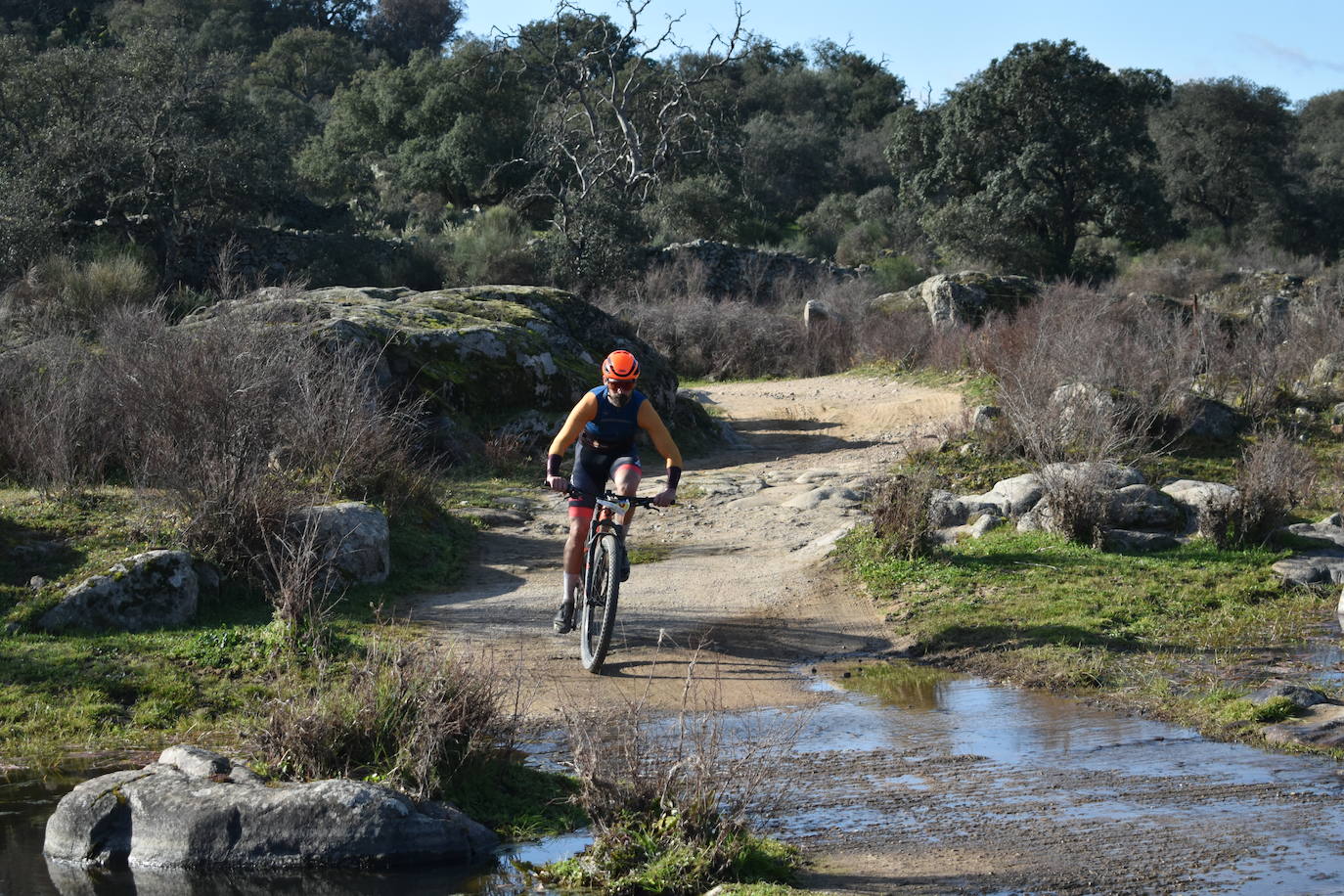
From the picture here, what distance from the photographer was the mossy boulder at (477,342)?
13.0 meters

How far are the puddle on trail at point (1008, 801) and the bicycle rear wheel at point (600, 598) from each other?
2.75 ft

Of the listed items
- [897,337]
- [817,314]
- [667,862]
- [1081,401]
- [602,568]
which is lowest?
[667,862]

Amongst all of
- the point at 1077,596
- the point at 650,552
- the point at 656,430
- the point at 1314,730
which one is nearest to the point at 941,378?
the point at 650,552

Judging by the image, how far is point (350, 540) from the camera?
853 cm

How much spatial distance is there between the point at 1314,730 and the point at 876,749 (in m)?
2.01

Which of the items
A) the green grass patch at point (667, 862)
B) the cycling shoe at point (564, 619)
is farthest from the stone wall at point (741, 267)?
the green grass patch at point (667, 862)

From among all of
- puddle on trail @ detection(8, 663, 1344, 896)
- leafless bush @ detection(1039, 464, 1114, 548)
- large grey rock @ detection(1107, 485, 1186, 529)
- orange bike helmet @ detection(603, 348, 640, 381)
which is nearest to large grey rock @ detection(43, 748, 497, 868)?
puddle on trail @ detection(8, 663, 1344, 896)

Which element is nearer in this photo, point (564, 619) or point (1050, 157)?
point (564, 619)

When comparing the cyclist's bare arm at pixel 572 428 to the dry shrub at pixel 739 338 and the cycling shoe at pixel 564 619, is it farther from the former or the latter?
the dry shrub at pixel 739 338

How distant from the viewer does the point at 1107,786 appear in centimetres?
527

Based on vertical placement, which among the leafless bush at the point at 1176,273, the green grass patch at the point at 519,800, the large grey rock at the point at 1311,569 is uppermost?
the leafless bush at the point at 1176,273

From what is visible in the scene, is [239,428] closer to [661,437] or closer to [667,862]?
[661,437]

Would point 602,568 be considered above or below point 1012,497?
below

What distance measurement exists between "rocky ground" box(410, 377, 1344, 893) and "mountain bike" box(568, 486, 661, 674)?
0.16 m
